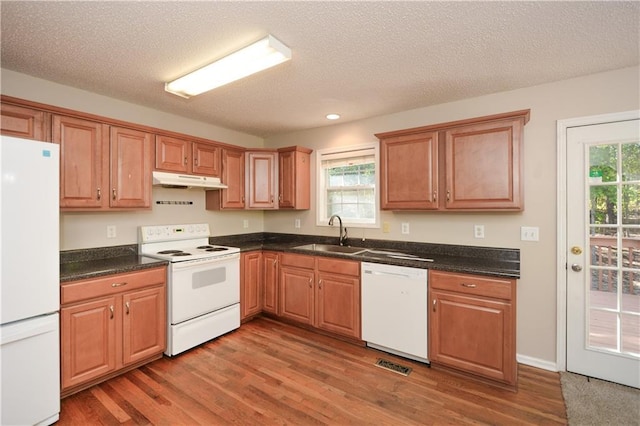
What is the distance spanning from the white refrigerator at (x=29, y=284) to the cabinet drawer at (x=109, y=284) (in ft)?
0.49

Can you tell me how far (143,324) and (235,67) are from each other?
223cm

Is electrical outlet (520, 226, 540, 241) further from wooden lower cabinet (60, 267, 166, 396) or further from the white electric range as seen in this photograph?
wooden lower cabinet (60, 267, 166, 396)

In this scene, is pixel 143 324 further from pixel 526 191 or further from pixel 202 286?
pixel 526 191

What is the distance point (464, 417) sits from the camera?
76.4 inches

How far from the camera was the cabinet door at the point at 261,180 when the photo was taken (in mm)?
3844

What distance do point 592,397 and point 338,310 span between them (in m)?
2.01

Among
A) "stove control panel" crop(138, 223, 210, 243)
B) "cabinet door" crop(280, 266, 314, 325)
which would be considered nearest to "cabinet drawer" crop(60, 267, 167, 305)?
"stove control panel" crop(138, 223, 210, 243)

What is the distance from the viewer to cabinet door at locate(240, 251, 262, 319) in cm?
345

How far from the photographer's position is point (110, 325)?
7.58ft

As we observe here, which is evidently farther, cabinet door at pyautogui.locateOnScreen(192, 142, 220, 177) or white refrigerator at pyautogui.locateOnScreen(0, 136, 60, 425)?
cabinet door at pyautogui.locateOnScreen(192, 142, 220, 177)

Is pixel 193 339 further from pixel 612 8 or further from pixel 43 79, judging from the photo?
pixel 612 8

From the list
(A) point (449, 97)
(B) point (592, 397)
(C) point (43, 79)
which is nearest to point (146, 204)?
(C) point (43, 79)

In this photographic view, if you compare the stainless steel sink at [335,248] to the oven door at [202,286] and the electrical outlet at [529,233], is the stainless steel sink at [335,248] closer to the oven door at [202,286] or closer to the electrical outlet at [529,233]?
the oven door at [202,286]

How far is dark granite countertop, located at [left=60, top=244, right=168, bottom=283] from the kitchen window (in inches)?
81.3
